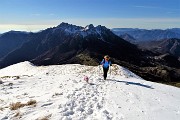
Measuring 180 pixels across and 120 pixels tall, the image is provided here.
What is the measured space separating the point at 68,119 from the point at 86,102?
368cm

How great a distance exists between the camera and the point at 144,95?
19859 millimetres

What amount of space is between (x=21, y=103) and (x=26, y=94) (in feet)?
12.0

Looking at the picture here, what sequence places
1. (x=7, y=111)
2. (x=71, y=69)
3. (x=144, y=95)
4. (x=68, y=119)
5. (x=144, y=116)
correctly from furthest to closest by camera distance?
1. (x=71, y=69)
2. (x=144, y=95)
3. (x=7, y=111)
4. (x=144, y=116)
5. (x=68, y=119)

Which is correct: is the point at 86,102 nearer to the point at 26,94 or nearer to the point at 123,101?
the point at 123,101

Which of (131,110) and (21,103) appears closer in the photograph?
(131,110)

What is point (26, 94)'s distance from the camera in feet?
65.9

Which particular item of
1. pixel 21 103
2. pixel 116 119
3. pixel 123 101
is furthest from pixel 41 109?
pixel 123 101

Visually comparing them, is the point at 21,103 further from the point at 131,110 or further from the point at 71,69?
the point at 71,69

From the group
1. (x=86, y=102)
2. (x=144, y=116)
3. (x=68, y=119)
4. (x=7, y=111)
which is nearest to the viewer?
(x=68, y=119)

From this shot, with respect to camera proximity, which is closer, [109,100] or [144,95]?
[109,100]

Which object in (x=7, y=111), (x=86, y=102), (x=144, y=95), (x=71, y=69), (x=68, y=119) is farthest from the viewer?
(x=71, y=69)

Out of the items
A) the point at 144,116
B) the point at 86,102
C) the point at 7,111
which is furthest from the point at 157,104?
the point at 7,111

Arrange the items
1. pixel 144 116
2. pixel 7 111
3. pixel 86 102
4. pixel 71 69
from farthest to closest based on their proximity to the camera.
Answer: pixel 71 69 < pixel 86 102 < pixel 7 111 < pixel 144 116

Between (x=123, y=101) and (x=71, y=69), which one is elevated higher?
(x=123, y=101)
